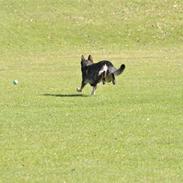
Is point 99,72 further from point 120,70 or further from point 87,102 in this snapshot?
point 87,102

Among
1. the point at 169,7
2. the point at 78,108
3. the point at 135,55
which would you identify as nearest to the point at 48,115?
the point at 78,108

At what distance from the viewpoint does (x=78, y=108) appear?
19344 mm

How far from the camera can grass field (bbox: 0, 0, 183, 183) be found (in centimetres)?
1212

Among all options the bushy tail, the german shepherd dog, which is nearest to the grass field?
the german shepherd dog

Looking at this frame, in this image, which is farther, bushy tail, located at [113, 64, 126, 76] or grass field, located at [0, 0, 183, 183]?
bushy tail, located at [113, 64, 126, 76]

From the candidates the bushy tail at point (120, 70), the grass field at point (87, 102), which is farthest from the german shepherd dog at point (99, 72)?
the grass field at point (87, 102)

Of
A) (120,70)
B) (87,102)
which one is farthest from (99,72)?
(87,102)

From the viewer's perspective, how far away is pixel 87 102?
20547 mm

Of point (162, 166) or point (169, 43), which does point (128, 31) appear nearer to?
point (169, 43)

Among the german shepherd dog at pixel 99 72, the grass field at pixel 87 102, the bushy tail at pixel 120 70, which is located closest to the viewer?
the grass field at pixel 87 102

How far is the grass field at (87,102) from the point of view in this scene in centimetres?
1212

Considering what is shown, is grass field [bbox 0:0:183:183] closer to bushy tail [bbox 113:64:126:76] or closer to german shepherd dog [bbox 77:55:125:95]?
german shepherd dog [bbox 77:55:125:95]

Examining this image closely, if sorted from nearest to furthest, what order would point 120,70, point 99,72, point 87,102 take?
point 87,102
point 120,70
point 99,72

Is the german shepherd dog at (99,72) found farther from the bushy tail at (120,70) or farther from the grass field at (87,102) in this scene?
the grass field at (87,102)
